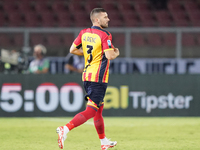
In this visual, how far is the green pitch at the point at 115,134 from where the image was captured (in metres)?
5.26

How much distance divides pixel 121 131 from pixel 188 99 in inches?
113

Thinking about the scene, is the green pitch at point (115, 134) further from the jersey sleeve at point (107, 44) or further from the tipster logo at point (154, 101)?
the jersey sleeve at point (107, 44)

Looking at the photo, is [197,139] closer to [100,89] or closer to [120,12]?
[100,89]

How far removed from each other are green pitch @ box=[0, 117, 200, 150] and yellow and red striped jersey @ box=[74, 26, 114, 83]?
1.07 meters

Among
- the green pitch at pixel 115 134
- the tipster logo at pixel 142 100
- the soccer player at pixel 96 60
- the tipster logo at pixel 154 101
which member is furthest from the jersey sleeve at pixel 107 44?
the tipster logo at pixel 154 101

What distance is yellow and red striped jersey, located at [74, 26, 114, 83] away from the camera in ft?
15.2

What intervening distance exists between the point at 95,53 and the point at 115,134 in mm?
2247

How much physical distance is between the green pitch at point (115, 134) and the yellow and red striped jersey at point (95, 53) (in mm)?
1074

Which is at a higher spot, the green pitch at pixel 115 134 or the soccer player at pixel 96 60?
the soccer player at pixel 96 60

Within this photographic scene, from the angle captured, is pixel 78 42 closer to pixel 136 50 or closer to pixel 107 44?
pixel 107 44

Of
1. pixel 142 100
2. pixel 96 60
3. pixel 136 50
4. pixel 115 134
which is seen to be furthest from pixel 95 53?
pixel 136 50

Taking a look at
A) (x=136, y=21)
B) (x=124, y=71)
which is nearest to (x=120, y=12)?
(x=136, y=21)

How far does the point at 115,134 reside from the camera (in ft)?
21.3

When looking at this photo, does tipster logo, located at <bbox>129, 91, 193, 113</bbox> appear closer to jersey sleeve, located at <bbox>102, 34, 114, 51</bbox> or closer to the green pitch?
the green pitch
